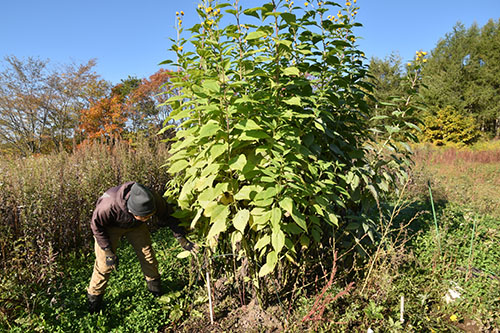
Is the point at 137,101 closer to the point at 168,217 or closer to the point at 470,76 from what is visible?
the point at 168,217

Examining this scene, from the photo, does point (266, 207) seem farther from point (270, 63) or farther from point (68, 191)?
point (68, 191)

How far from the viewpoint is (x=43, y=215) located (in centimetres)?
349

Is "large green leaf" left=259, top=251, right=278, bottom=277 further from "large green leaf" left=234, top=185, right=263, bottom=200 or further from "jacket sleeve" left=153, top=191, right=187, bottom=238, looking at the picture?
"jacket sleeve" left=153, top=191, right=187, bottom=238

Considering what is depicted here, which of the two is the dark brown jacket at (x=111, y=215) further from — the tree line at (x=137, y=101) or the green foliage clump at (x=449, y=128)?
the green foliage clump at (x=449, y=128)

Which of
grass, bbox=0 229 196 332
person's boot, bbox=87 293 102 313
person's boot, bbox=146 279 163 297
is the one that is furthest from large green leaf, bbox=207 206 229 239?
person's boot, bbox=87 293 102 313

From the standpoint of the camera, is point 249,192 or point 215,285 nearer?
point 249,192

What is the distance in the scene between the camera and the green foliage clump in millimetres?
19953

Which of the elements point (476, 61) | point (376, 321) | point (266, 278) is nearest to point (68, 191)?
point (266, 278)

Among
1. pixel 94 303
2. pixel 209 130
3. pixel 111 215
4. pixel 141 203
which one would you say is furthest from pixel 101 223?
pixel 209 130

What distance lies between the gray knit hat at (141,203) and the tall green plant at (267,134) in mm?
289

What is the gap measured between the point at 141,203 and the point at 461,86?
95.7ft

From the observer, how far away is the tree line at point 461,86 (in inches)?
805

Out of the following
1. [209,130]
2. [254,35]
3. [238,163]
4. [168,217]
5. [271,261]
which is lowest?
[271,261]

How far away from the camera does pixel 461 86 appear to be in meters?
24.3
